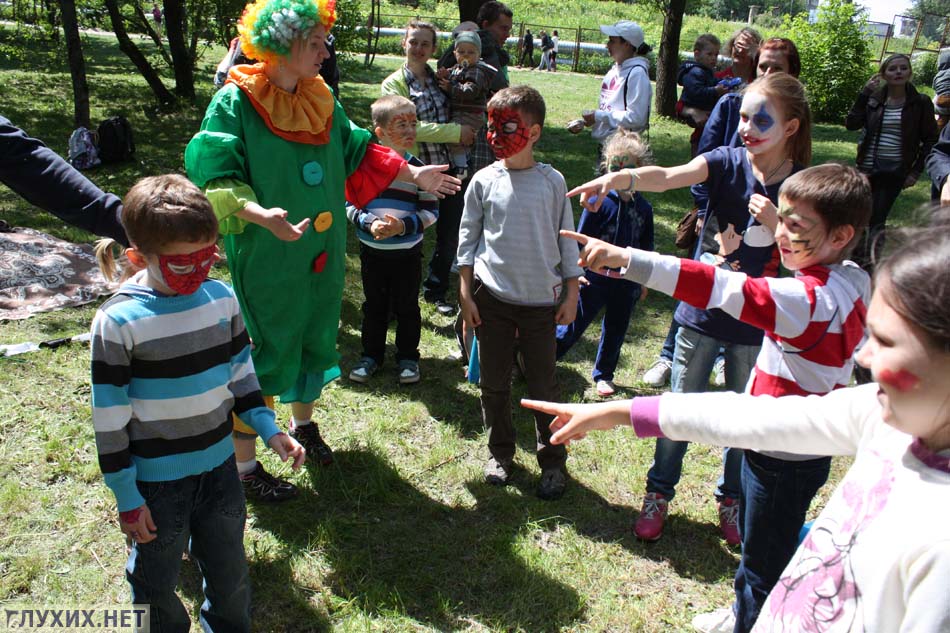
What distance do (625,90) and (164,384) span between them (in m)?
4.47

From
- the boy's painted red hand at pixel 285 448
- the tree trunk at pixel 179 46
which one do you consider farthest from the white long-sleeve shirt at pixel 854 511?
the tree trunk at pixel 179 46

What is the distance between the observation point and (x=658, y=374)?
15.7 ft

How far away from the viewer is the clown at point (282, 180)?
284 centimetres

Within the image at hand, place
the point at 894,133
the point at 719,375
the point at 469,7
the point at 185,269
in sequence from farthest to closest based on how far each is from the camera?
the point at 469,7 < the point at 894,133 < the point at 719,375 < the point at 185,269

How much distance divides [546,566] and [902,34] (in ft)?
143

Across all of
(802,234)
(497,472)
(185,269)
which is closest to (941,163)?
(802,234)

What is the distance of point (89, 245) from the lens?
251 inches

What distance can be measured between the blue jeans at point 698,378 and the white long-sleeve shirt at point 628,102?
286 cm

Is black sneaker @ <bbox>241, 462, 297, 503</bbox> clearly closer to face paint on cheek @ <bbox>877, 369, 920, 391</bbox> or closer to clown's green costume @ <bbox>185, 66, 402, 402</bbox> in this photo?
clown's green costume @ <bbox>185, 66, 402, 402</bbox>

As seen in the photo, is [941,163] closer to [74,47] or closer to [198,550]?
[198,550]

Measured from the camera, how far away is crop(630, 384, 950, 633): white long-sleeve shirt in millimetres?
1146

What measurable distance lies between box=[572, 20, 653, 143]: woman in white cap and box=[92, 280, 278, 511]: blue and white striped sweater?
12.9 feet

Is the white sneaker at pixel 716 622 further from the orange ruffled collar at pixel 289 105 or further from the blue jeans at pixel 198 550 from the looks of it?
the orange ruffled collar at pixel 289 105

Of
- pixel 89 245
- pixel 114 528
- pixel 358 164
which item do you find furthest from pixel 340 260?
pixel 89 245
